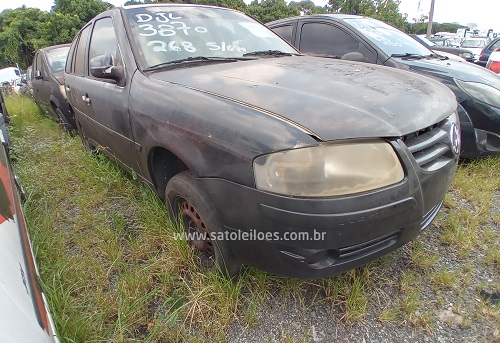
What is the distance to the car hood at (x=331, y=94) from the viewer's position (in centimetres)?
131

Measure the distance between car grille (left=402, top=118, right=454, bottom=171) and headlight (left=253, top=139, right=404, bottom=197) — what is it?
0.18m

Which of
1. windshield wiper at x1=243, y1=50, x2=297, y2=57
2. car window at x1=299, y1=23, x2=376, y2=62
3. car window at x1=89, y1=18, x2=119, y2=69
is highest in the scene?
car window at x1=89, y1=18, x2=119, y2=69

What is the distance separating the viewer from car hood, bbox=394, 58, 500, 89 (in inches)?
121

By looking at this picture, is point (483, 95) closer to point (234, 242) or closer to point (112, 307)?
point (234, 242)

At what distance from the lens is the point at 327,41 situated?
4102mm

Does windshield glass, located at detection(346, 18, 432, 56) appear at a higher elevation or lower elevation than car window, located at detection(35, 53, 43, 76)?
higher

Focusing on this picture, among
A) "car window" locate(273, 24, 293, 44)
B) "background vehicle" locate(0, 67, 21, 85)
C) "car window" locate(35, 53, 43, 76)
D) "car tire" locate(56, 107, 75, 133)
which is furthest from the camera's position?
"background vehicle" locate(0, 67, 21, 85)

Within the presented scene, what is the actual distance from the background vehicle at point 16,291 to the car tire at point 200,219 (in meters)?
0.72

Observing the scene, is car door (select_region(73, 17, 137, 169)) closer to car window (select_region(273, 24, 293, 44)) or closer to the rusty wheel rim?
the rusty wheel rim

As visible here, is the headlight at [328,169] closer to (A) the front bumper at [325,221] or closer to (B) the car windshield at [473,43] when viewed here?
(A) the front bumper at [325,221]

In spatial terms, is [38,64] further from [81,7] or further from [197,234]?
[81,7]

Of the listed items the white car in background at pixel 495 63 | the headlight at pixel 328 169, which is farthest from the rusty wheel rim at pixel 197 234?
the white car in background at pixel 495 63

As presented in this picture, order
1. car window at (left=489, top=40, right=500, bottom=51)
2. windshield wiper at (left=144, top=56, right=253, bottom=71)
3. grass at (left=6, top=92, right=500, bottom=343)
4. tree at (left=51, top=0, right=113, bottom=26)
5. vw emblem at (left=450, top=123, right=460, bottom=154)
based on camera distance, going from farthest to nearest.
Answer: tree at (left=51, top=0, right=113, bottom=26) → car window at (left=489, top=40, right=500, bottom=51) → windshield wiper at (left=144, top=56, right=253, bottom=71) → vw emblem at (left=450, top=123, right=460, bottom=154) → grass at (left=6, top=92, right=500, bottom=343)

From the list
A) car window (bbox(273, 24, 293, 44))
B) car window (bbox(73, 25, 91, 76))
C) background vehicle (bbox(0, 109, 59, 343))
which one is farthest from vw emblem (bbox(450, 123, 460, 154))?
car window (bbox(273, 24, 293, 44))
